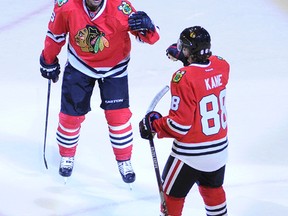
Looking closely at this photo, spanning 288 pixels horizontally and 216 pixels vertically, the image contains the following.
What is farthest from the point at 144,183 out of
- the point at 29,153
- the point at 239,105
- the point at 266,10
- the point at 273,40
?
the point at 266,10

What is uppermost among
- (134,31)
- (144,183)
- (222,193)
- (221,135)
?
(134,31)

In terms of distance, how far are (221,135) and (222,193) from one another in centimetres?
25

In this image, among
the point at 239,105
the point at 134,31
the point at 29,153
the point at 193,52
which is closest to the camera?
the point at 193,52

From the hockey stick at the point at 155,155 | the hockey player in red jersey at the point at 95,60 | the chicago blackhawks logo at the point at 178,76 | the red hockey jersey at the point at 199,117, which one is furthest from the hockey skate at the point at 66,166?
the chicago blackhawks logo at the point at 178,76

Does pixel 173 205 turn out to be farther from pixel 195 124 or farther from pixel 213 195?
pixel 195 124

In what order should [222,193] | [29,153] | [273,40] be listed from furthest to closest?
1. [273,40]
2. [29,153]
3. [222,193]

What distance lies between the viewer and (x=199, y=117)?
2.80 meters

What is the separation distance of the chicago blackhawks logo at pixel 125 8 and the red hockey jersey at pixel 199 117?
0.55m

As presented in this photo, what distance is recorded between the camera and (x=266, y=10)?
5.34 meters

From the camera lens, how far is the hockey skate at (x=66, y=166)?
3609mm

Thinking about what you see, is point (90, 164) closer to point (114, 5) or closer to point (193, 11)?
point (114, 5)

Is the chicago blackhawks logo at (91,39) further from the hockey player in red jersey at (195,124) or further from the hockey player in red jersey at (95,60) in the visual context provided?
the hockey player in red jersey at (195,124)

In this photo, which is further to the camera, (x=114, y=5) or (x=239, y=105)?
(x=239, y=105)

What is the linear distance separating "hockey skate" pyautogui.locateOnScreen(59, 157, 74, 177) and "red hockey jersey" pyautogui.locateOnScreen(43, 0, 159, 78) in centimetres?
47
